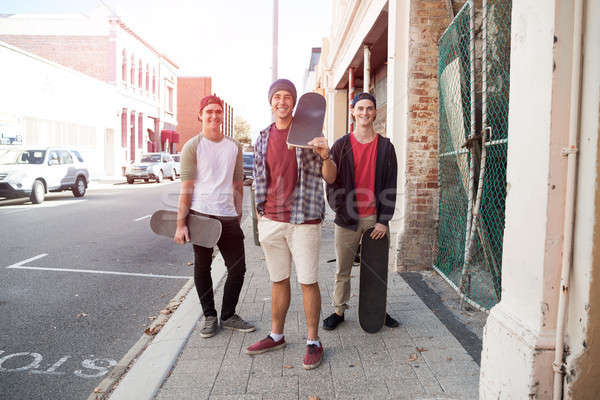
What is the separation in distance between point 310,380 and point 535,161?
1919mm

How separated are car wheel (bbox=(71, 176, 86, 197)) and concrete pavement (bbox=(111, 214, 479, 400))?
1533cm

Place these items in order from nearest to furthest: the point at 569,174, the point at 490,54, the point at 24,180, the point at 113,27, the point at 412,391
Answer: the point at 569,174 < the point at 412,391 < the point at 490,54 < the point at 24,180 < the point at 113,27

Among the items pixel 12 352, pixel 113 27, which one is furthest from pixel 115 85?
pixel 12 352

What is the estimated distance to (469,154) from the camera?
4730 mm

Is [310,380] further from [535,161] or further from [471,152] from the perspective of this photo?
[471,152]

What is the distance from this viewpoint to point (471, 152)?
4414 millimetres

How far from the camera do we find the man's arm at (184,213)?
3691 mm

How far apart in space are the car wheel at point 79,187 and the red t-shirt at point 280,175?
16.5 metres

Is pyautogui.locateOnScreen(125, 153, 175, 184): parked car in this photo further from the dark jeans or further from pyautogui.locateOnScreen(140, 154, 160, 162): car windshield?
the dark jeans

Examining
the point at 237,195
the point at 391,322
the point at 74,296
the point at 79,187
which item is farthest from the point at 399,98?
the point at 79,187

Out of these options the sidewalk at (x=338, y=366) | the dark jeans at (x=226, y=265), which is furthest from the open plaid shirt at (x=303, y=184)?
the sidewalk at (x=338, y=366)

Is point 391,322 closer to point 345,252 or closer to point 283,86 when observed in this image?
point 345,252

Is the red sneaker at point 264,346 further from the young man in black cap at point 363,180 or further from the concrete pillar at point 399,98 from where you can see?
the concrete pillar at point 399,98

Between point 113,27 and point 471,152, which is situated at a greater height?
point 113,27
